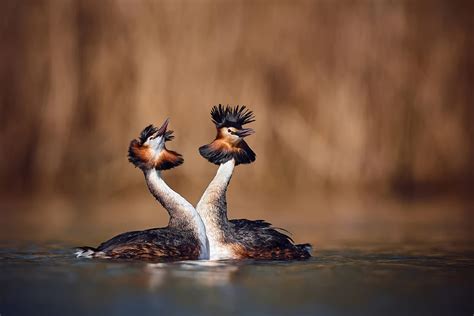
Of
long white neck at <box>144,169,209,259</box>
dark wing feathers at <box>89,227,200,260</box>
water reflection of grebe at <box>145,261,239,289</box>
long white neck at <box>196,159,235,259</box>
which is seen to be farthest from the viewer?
long white neck at <box>196,159,235,259</box>

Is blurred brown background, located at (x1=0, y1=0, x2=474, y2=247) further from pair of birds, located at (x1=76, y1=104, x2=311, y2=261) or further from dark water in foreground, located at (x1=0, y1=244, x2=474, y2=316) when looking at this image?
dark water in foreground, located at (x1=0, y1=244, x2=474, y2=316)

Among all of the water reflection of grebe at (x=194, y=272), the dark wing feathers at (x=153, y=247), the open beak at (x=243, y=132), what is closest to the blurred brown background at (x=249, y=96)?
the open beak at (x=243, y=132)

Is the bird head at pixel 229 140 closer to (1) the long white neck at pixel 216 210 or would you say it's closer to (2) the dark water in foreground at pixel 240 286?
(1) the long white neck at pixel 216 210

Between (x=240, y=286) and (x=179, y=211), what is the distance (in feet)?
5.76

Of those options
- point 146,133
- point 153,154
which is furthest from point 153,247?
point 146,133

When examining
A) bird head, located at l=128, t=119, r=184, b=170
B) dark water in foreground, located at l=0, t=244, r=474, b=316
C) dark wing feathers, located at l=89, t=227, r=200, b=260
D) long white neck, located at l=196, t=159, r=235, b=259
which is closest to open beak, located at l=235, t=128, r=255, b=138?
long white neck, located at l=196, t=159, r=235, b=259

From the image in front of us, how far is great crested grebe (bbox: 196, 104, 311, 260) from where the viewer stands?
8.36m

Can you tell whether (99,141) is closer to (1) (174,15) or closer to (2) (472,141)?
(1) (174,15)

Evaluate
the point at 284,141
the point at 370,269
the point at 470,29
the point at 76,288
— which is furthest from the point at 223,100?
the point at 76,288

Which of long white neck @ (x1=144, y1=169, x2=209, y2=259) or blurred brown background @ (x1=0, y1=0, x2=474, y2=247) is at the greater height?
blurred brown background @ (x1=0, y1=0, x2=474, y2=247)

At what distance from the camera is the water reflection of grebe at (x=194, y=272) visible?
22.8 feet

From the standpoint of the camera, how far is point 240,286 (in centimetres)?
677

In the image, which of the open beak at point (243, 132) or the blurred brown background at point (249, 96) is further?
the blurred brown background at point (249, 96)

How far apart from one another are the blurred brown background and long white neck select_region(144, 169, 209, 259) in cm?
545
